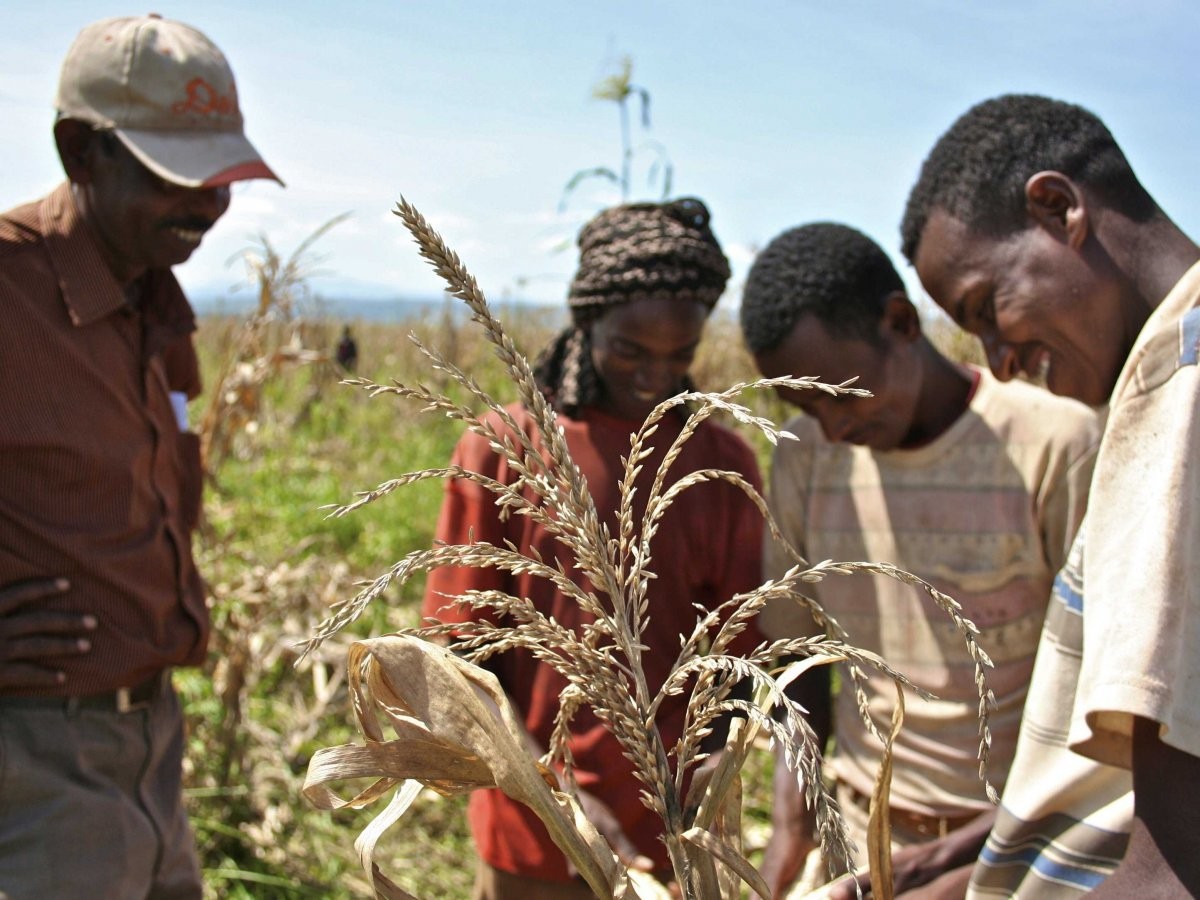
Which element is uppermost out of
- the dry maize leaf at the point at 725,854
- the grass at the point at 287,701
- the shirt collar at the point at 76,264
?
the shirt collar at the point at 76,264

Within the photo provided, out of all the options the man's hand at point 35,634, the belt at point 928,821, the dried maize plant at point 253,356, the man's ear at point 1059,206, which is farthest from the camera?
→ the dried maize plant at point 253,356

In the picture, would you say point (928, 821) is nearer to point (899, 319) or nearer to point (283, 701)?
point (899, 319)

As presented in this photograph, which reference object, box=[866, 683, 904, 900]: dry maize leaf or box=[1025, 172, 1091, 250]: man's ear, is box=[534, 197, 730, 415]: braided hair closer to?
box=[1025, 172, 1091, 250]: man's ear

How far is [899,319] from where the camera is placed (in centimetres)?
222

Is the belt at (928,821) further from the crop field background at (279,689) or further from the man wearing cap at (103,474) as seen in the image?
the man wearing cap at (103,474)

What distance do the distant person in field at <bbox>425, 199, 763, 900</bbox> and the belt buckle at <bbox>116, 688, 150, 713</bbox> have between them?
68cm

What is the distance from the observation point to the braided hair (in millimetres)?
2346

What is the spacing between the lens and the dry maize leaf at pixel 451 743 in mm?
913

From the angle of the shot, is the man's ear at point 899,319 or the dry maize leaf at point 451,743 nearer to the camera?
the dry maize leaf at point 451,743

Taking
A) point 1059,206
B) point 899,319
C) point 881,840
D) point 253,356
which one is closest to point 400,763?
point 881,840

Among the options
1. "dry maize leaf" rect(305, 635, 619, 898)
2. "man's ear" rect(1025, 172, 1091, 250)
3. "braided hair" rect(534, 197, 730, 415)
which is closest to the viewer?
"dry maize leaf" rect(305, 635, 619, 898)

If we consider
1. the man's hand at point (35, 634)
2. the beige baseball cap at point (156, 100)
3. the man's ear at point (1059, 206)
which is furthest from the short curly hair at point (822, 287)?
the man's hand at point (35, 634)

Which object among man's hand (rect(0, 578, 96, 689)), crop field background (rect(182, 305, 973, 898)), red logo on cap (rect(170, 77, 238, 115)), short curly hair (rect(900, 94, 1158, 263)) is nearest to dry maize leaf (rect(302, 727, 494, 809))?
crop field background (rect(182, 305, 973, 898))

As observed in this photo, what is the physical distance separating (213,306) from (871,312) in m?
18.0
